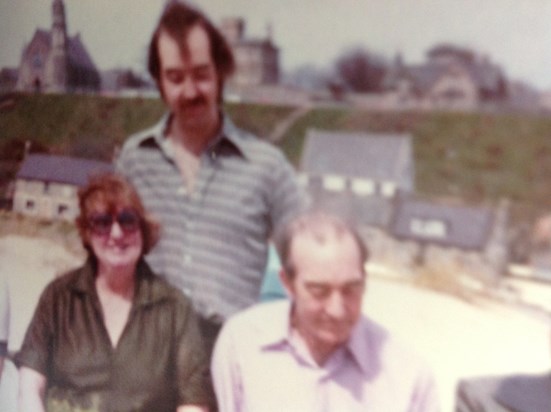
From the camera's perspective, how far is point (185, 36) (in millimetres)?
1862

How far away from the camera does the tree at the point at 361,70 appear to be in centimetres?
179

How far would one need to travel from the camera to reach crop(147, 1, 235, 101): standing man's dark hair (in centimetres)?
185

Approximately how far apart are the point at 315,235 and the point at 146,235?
1.50 feet

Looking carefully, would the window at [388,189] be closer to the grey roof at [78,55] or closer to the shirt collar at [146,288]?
the shirt collar at [146,288]

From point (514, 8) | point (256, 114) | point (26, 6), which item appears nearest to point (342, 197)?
point (256, 114)

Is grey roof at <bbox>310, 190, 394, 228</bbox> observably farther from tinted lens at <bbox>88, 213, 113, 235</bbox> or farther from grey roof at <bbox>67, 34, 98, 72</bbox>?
grey roof at <bbox>67, 34, 98, 72</bbox>

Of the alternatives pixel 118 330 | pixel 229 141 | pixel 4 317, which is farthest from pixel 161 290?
pixel 4 317

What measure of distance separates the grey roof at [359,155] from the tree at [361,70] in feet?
0.37

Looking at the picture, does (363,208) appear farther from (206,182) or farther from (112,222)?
(112,222)

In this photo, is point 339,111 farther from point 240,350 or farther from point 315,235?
point 240,350

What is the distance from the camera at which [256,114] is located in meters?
1.88

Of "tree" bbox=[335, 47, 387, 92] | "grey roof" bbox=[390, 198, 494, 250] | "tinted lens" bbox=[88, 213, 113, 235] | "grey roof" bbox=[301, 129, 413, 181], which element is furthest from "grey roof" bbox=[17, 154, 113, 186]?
"grey roof" bbox=[390, 198, 494, 250]

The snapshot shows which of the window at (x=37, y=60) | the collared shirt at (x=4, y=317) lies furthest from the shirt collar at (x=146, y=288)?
the window at (x=37, y=60)

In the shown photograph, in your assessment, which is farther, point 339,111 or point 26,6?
point 26,6
